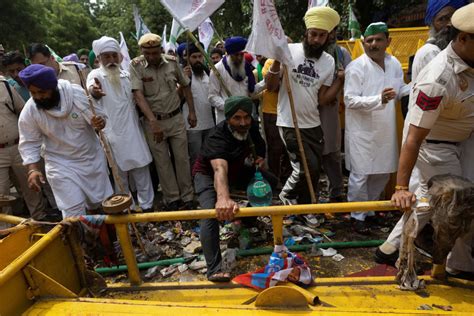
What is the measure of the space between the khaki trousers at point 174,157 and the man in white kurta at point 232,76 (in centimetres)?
54

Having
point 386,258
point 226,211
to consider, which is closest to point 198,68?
point 226,211

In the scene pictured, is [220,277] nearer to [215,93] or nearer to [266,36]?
[266,36]

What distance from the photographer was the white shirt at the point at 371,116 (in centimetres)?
361

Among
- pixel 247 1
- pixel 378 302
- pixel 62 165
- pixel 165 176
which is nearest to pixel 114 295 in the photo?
pixel 62 165

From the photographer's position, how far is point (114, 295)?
250cm

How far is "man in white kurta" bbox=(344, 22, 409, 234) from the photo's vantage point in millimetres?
3539

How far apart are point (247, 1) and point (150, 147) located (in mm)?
9319

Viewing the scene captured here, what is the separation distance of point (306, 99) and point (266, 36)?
771 millimetres

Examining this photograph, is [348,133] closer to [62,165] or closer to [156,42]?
[156,42]

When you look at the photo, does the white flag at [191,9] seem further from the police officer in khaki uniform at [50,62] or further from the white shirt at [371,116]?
the police officer in khaki uniform at [50,62]

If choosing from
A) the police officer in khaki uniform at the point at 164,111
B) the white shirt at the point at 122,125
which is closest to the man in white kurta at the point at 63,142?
the white shirt at the point at 122,125

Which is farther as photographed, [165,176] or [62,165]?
[165,176]

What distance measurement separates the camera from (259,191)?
132 inches

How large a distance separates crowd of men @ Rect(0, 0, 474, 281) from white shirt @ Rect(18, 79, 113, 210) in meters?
0.01
